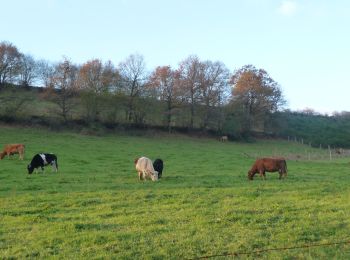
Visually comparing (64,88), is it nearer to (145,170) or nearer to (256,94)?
(256,94)

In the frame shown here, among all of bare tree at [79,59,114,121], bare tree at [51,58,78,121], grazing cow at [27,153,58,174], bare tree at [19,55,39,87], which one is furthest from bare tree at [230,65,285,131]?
grazing cow at [27,153,58,174]

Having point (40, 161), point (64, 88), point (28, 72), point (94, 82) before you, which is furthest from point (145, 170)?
point (28, 72)

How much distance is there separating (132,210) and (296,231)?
15.4 feet

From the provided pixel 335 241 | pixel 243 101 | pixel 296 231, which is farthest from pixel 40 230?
pixel 243 101

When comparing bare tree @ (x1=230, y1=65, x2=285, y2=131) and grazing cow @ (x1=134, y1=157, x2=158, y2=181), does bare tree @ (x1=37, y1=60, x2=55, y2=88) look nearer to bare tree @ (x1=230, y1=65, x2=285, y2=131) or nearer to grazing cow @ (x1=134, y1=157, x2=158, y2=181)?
bare tree @ (x1=230, y1=65, x2=285, y2=131)

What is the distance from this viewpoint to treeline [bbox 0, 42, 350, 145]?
5969cm

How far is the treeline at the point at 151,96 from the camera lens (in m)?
59.7

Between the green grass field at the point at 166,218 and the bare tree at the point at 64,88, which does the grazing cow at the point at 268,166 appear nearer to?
the green grass field at the point at 166,218

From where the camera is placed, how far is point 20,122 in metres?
55.2

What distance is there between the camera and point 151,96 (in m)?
64.4

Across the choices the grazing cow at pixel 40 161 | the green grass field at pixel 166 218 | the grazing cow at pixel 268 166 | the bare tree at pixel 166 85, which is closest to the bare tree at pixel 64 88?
the bare tree at pixel 166 85

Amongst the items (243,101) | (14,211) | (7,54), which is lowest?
(14,211)

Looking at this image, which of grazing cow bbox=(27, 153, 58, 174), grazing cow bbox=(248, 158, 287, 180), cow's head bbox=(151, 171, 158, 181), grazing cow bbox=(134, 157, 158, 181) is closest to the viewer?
cow's head bbox=(151, 171, 158, 181)

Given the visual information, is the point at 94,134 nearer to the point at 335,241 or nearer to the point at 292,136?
the point at 292,136
